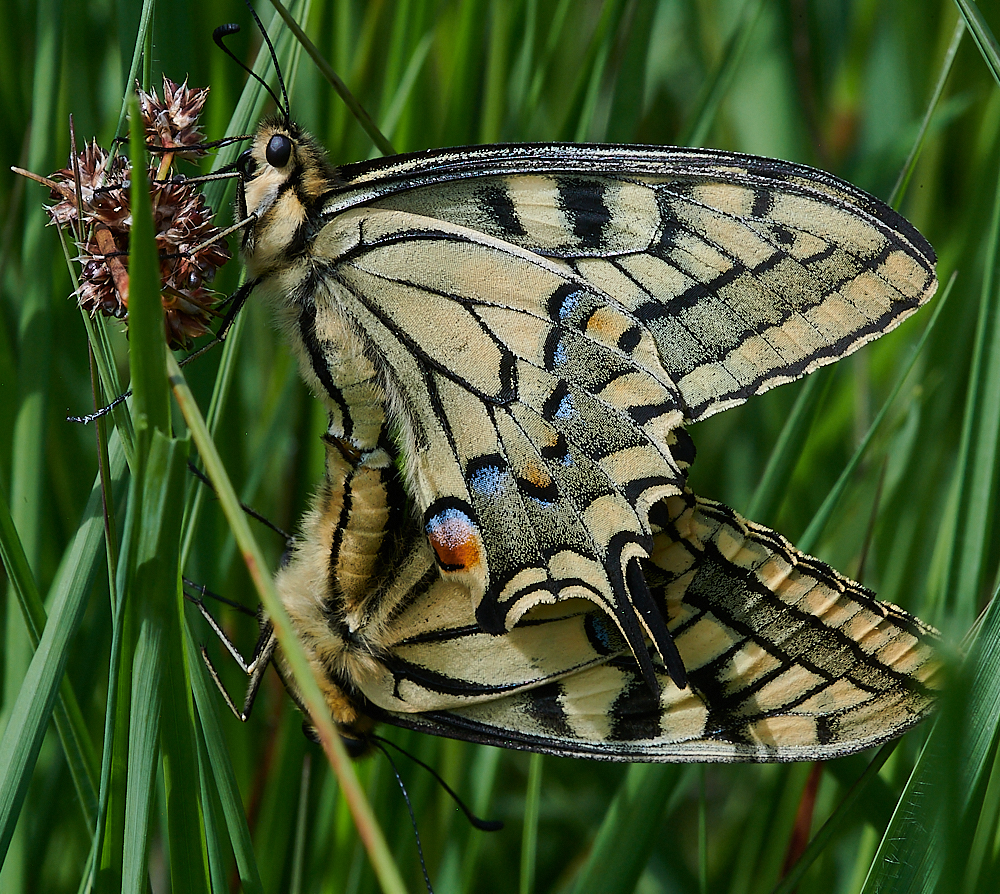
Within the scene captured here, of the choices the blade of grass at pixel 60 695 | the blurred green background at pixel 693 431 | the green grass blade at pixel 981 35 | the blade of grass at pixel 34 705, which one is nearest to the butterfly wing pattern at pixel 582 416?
the blurred green background at pixel 693 431

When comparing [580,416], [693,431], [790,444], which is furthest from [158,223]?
[693,431]

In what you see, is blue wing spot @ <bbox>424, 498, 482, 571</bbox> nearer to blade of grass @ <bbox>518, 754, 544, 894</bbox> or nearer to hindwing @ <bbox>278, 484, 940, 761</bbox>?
hindwing @ <bbox>278, 484, 940, 761</bbox>

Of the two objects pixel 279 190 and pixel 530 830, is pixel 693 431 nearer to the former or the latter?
pixel 530 830

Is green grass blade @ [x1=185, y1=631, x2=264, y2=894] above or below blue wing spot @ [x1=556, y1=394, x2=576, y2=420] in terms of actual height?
below

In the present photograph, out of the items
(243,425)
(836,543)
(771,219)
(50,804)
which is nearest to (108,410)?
(50,804)

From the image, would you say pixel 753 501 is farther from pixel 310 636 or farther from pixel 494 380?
pixel 310 636

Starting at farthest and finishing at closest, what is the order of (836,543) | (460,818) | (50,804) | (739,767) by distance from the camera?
1. (739,767)
2. (836,543)
3. (460,818)
4. (50,804)

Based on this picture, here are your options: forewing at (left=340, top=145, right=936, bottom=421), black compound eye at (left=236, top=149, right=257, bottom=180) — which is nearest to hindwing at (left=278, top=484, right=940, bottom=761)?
forewing at (left=340, top=145, right=936, bottom=421)
